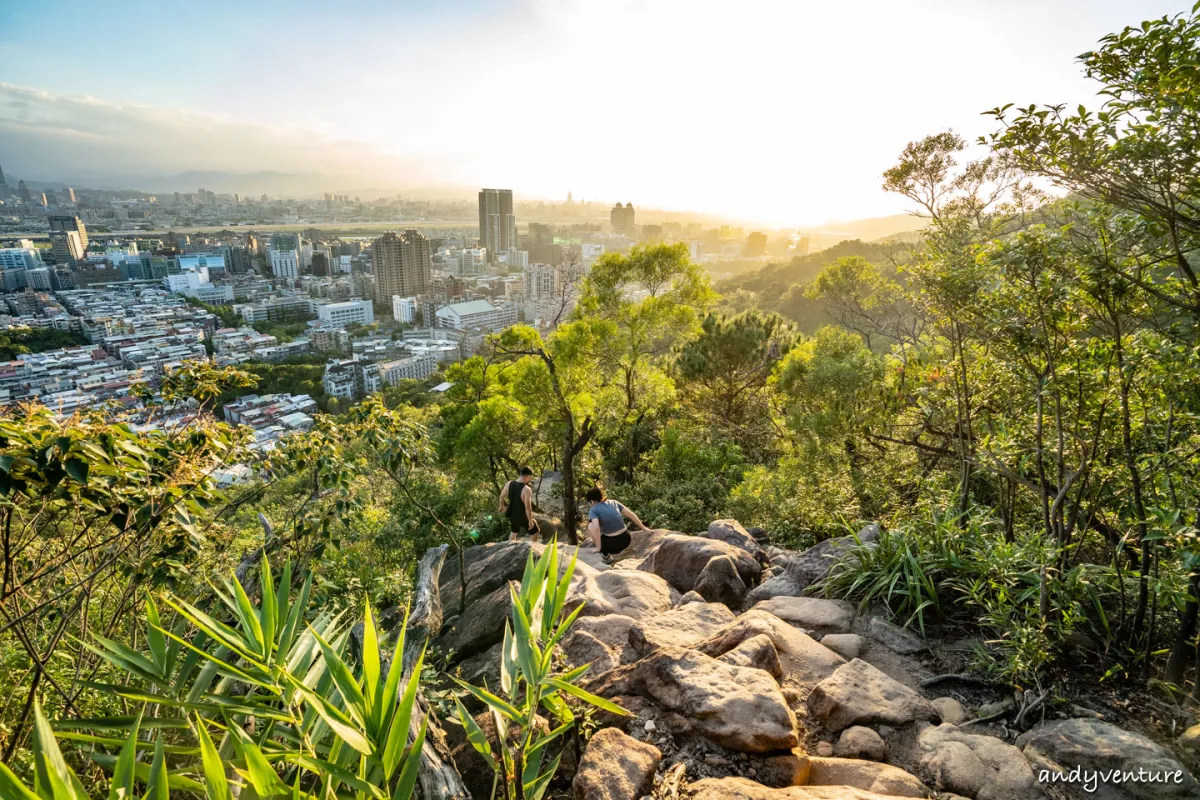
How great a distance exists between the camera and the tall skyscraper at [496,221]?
102 metres

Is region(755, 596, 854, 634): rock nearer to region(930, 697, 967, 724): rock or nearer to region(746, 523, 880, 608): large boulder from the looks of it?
region(746, 523, 880, 608): large boulder

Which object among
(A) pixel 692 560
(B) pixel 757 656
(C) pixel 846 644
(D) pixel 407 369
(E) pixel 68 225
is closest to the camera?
(B) pixel 757 656

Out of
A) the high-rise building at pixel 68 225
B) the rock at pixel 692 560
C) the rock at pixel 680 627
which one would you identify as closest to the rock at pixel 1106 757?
the rock at pixel 680 627

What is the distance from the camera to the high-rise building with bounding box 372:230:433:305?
83125 mm

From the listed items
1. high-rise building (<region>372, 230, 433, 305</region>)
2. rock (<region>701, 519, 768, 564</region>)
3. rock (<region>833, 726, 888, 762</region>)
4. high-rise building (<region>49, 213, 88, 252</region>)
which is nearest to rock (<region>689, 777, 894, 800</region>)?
rock (<region>833, 726, 888, 762</region>)

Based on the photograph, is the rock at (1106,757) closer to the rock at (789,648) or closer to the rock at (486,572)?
the rock at (789,648)

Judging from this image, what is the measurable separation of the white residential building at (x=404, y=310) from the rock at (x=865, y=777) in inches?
3239

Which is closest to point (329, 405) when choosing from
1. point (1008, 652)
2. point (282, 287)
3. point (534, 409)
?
point (534, 409)

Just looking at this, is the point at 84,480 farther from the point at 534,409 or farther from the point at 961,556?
the point at 534,409

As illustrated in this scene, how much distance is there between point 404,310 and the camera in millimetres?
79438

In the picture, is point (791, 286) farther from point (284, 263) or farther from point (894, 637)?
point (284, 263)

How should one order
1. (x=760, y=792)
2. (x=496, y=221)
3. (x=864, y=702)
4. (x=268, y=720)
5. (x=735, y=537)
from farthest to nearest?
(x=496, y=221) → (x=735, y=537) → (x=864, y=702) → (x=760, y=792) → (x=268, y=720)

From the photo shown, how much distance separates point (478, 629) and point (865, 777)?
2708 millimetres

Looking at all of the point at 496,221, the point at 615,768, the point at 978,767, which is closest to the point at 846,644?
the point at 978,767
